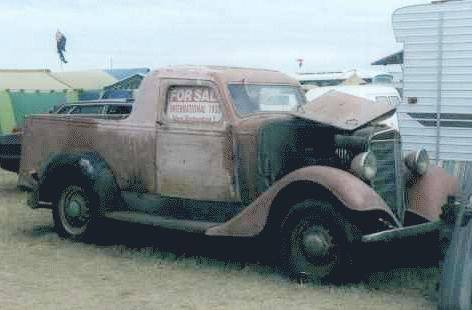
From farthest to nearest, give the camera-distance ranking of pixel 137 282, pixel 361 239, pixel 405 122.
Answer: pixel 405 122, pixel 137 282, pixel 361 239

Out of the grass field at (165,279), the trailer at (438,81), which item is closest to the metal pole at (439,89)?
the trailer at (438,81)

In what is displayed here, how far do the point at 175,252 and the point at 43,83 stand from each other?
14.8 metres

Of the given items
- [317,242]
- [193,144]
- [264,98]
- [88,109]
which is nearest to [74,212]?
[193,144]

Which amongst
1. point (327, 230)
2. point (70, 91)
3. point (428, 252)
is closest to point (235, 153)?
point (327, 230)

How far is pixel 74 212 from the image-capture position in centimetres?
844

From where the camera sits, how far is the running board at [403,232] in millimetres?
→ 6327

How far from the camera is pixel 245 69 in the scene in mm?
8102

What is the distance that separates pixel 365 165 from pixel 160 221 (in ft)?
6.78

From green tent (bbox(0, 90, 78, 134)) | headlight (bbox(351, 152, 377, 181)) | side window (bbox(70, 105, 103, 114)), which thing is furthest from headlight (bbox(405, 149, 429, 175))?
green tent (bbox(0, 90, 78, 134))

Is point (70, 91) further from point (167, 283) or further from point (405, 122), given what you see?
point (167, 283)

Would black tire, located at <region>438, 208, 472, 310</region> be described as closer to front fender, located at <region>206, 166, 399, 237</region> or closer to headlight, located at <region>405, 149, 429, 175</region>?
front fender, located at <region>206, 166, 399, 237</region>

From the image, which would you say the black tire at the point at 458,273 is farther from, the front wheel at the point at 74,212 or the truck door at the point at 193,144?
the front wheel at the point at 74,212

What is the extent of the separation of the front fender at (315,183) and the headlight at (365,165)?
78mm

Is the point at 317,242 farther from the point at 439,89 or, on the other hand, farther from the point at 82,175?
the point at 439,89
